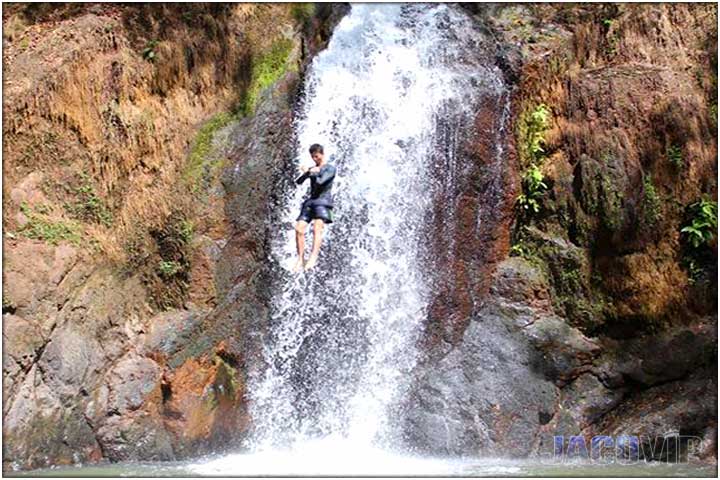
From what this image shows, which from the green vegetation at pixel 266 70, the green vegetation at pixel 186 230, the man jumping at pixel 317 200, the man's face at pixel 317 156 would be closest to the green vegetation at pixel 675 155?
the man jumping at pixel 317 200

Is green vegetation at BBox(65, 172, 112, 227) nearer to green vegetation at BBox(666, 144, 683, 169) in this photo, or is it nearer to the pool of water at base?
the pool of water at base

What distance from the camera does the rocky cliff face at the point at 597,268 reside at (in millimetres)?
10492

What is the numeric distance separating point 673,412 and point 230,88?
8.24 meters

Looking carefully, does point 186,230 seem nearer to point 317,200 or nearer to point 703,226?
point 317,200

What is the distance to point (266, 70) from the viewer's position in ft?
42.6

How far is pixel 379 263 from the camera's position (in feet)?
38.6

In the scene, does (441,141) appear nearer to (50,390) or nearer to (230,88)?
(230,88)

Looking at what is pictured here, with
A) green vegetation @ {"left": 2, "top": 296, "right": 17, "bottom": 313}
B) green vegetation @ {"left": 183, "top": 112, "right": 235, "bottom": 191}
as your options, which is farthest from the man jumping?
green vegetation @ {"left": 2, "top": 296, "right": 17, "bottom": 313}

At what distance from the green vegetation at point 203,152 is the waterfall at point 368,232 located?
1249mm

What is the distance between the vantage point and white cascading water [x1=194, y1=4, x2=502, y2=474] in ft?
36.0

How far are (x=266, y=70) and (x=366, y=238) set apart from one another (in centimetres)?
343

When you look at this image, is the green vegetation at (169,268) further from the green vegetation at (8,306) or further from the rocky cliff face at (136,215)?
the green vegetation at (8,306)

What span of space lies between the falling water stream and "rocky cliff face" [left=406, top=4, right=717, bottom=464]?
655 millimetres

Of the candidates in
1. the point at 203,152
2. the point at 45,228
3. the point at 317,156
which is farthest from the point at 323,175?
the point at 45,228
